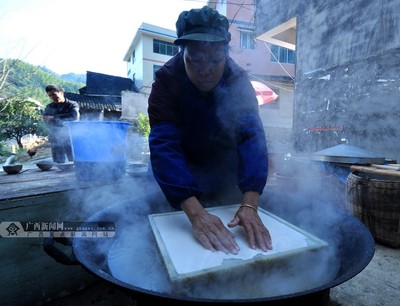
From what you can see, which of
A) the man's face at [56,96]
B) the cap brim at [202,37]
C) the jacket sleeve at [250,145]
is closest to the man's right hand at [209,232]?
the jacket sleeve at [250,145]

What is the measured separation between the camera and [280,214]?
1.97 metres

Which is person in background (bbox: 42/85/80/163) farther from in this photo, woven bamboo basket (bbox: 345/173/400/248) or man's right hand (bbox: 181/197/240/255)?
woven bamboo basket (bbox: 345/173/400/248)

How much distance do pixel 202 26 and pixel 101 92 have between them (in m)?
20.9

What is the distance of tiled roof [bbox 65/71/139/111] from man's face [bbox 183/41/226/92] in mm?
16314

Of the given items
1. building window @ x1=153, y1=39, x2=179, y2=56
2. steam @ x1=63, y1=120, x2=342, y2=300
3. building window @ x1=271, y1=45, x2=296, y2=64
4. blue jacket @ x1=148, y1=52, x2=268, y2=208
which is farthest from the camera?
building window @ x1=153, y1=39, x2=179, y2=56

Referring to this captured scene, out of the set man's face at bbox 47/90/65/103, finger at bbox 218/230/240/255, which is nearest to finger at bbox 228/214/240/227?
finger at bbox 218/230/240/255

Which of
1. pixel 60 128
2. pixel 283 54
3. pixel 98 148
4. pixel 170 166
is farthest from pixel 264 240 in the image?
pixel 283 54

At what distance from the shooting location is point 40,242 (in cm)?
224

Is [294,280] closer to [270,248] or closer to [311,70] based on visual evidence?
[270,248]

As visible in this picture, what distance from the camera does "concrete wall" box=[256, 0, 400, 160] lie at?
15.4 ft

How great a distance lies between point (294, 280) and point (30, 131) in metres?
15.4

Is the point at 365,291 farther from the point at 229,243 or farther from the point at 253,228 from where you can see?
the point at 229,243

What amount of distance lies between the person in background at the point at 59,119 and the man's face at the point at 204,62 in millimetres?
3895

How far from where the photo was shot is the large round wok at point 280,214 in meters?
0.81
